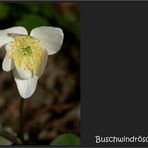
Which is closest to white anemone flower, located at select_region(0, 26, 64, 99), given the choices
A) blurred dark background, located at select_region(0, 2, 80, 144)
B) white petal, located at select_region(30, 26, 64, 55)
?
white petal, located at select_region(30, 26, 64, 55)

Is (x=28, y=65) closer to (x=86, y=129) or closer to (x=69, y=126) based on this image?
(x=86, y=129)

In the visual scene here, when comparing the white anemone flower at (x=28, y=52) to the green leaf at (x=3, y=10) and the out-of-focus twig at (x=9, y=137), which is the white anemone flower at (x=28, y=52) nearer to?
Answer: the out-of-focus twig at (x=9, y=137)

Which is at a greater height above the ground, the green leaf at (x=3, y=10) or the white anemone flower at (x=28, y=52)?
the green leaf at (x=3, y=10)

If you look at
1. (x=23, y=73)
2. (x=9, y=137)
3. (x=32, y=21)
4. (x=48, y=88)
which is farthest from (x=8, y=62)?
(x=48, y=88)

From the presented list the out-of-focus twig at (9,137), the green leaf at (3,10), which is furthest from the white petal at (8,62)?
the green leaf at (3,10)

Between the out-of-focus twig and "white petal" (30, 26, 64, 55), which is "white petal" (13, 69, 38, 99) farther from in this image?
the out-of-focus twig

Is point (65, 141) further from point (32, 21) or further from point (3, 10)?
point (3, 10)
